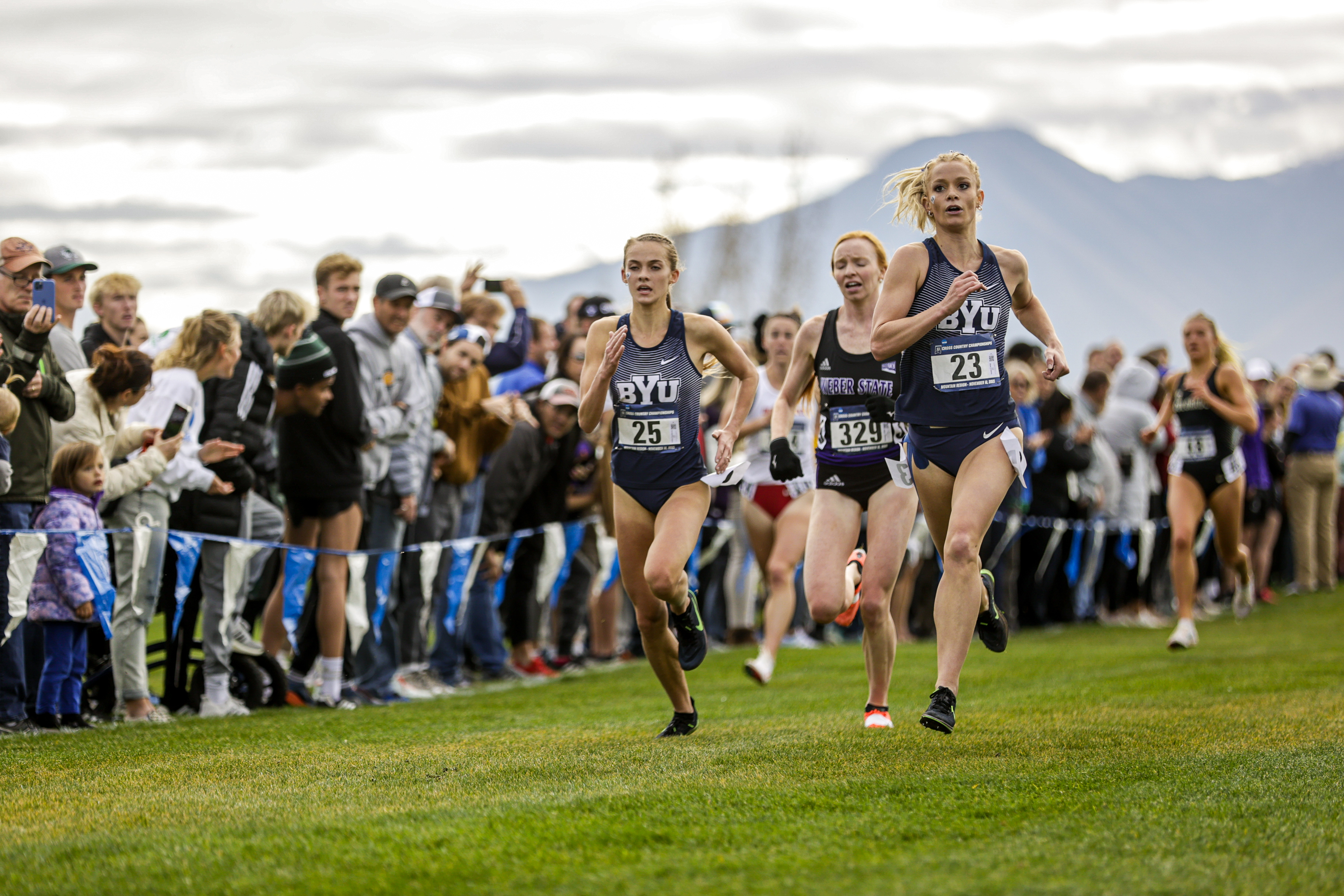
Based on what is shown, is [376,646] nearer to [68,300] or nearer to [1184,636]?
[68,300]

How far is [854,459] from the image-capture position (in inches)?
312

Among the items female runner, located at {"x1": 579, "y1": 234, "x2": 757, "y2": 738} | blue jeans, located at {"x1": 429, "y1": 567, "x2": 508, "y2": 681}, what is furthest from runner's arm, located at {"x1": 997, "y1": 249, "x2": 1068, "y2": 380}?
blue jeans, located at {"x1": 429, "y1": 567, "x2": 508, "y2": 681}

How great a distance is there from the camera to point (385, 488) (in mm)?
10328

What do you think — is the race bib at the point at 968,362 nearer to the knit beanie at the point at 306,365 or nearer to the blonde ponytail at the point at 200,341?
the knit beanie at the point at 306,365

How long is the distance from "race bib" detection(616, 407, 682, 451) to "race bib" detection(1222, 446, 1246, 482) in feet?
21.1

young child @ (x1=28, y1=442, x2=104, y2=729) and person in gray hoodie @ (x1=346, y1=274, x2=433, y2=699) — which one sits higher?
Result: person in gray hoodie @ (x1=346, y1=274, x2=433, y2=699)

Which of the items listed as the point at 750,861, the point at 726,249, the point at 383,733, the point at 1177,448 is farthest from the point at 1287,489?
the point at 726,249

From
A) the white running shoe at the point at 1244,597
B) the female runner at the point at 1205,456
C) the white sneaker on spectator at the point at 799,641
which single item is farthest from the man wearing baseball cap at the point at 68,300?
the white running shoe at the point at 1244,597

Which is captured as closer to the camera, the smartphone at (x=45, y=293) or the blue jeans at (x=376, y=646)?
the smartphone at (x=45, y=293)

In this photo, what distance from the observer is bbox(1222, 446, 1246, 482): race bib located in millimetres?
11883

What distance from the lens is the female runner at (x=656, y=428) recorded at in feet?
23.6

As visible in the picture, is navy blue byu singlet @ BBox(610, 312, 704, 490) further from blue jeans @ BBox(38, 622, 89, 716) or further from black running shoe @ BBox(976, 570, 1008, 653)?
blue jeans @ BBox(38, 622, 89, 716)

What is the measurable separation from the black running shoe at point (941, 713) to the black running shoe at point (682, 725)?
4.92 ft

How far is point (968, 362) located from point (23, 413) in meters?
4.97
